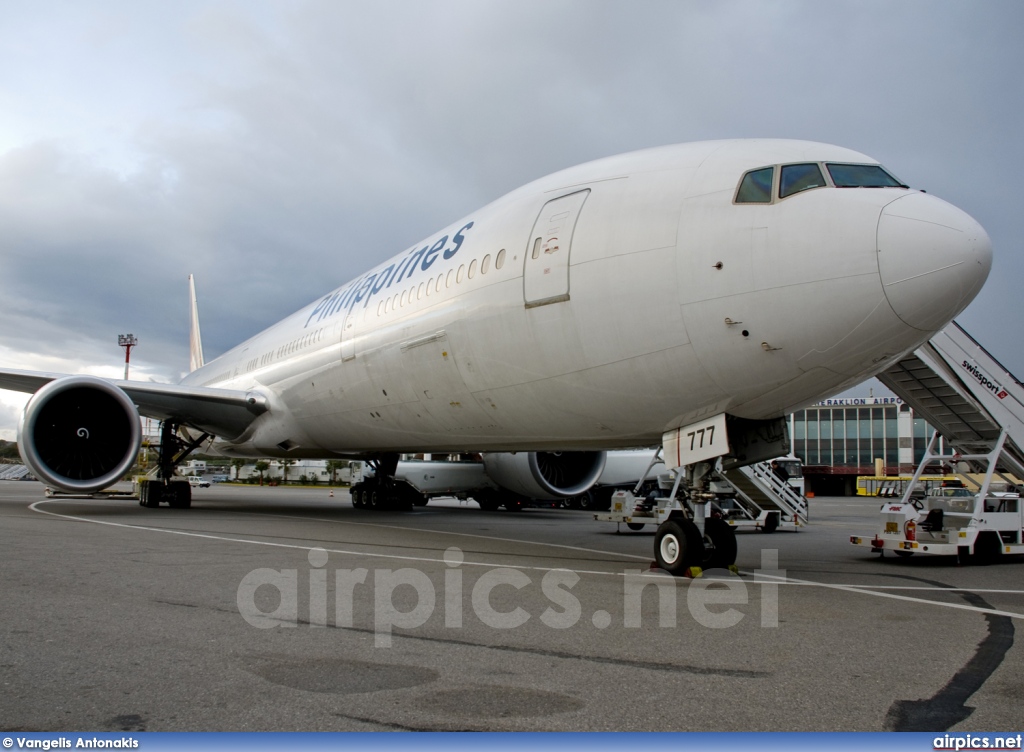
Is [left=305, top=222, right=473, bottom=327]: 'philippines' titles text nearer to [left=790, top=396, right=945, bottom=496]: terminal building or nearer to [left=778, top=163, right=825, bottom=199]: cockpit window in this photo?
[left=778, top=163, right=825, bottom=199]: cockpit window

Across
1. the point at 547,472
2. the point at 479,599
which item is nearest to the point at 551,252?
the point at 479,599

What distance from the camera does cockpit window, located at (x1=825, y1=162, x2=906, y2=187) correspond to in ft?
19.3

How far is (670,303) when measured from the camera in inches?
247

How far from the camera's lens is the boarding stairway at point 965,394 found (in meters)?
9.91

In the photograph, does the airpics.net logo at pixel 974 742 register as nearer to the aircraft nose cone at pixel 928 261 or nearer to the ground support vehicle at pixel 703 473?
the aircraft nose cone at pixel 928 261

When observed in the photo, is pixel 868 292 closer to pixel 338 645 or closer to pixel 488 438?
pixel 338 645

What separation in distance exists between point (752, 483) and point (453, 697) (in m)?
12.4

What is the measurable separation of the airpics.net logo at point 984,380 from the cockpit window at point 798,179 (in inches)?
218

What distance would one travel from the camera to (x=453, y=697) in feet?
10.2

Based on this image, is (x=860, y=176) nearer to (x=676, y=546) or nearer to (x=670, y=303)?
(x=670, y=303)

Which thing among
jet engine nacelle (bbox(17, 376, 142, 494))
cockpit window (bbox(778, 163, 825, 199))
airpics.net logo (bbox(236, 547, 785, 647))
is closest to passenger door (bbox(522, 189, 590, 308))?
cockpit window (bbox(778, 163, 825, 199))

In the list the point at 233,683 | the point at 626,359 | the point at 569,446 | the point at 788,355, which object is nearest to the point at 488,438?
the point at 569,446

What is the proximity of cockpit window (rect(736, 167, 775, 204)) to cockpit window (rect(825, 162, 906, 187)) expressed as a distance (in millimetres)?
459

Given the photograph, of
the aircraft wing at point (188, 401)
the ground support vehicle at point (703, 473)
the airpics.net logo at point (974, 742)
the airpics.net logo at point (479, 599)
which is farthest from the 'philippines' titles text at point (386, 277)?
the airpics.net logo at point (974, 742)
